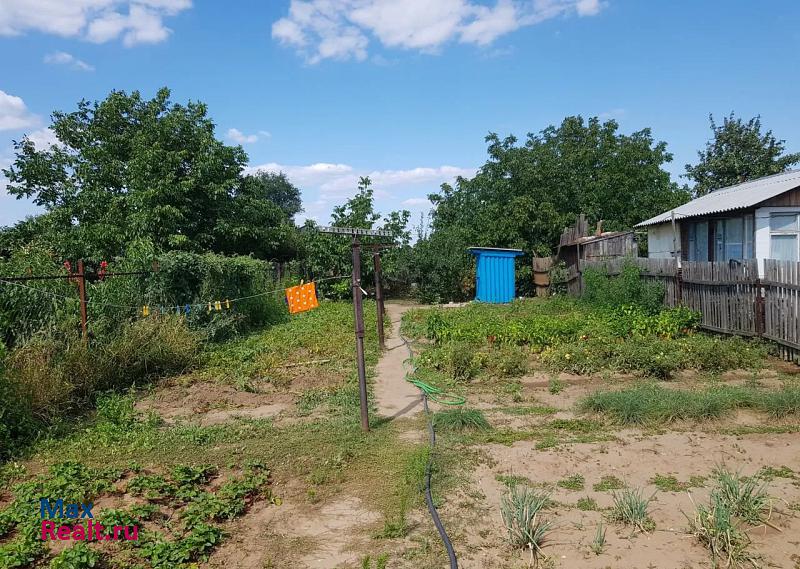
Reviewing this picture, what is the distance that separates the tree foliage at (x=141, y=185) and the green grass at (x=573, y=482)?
49.1 ft

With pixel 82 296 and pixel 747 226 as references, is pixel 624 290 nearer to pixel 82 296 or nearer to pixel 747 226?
pixel 747 226

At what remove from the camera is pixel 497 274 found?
19.8 metres

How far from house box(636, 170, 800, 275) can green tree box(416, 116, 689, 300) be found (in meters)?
6.60

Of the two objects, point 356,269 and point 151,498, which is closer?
point 151,498

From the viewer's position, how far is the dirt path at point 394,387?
702 cm

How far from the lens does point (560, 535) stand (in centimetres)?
372

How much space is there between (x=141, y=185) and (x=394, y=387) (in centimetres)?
1329

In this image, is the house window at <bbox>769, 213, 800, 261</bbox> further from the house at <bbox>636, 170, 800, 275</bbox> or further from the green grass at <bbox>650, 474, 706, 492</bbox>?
the green grass at <bbox>650, 474, 706, 492</bbox>

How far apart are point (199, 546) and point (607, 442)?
13.0 ft

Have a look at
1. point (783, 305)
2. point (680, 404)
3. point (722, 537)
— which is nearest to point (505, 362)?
point (680, 404)

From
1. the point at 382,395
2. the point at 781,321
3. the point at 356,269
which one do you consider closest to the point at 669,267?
the point at 781,321

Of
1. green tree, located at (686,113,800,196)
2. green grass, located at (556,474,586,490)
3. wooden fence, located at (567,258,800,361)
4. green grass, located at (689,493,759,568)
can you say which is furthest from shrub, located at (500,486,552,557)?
green tree, located at (686,113,800,196)

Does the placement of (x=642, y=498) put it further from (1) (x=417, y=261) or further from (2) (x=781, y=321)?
(1) (x=417, y=261)

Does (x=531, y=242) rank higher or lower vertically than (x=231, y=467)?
higher
